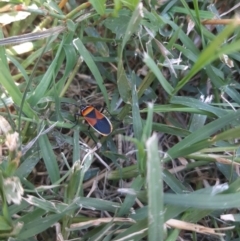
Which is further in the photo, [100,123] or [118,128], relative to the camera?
[118,128]

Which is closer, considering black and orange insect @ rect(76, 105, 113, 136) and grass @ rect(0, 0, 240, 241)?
grass @ rect(0, 0, 240, 241)

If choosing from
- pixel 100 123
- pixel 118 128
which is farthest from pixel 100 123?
pixel 118 128

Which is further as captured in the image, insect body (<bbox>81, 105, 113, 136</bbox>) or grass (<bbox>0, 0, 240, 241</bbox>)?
insect body (<bbox>81, 105, 113, 136</bbox>)

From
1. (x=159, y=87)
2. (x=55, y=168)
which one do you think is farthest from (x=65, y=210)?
(x=159, y=87)

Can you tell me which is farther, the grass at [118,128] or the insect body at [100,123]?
the insect body at [100,123]

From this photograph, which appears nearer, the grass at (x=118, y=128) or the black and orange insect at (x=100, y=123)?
the grass at (x=118, y=128)

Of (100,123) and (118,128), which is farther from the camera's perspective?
(118,128)

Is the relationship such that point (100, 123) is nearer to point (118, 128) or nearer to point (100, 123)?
point (100, 123)

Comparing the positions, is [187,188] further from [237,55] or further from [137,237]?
[237,55]
